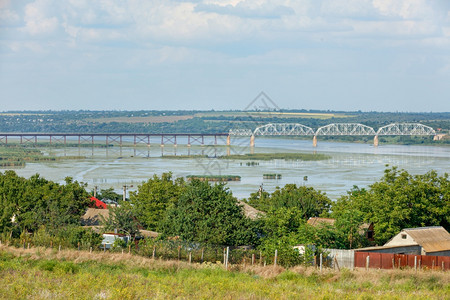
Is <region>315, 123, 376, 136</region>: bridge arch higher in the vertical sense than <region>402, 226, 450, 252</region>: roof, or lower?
lower

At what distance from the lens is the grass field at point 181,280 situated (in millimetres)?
10617

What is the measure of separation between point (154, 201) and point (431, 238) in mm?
10006

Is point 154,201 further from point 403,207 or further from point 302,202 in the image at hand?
point 403,207

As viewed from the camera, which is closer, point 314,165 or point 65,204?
point 65,204

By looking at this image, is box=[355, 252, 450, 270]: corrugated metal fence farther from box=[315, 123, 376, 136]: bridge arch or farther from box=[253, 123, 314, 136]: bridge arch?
box=[315, 123, 376, 136]: bridge arch

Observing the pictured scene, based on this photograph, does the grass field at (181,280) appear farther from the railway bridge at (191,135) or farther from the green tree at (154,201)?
the railway bridge at (191,135)

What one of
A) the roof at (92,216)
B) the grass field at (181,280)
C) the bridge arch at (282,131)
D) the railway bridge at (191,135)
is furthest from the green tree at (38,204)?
the bridge arch at (282,131)

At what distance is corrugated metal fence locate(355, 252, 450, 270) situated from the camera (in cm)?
1390

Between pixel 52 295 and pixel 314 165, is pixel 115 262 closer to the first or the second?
pixel 52 295

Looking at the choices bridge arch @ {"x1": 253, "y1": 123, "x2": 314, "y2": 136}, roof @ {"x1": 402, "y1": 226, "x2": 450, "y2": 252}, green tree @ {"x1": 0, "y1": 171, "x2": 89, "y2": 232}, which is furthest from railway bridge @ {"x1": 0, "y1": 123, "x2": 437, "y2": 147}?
roof @ {"x1": 402, "y1": 226, "x2": 450, "y2": 252}

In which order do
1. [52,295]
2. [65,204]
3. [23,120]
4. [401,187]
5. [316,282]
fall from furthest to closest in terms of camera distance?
[23,120] → [65,204] → [401,187] → [316,282] → [52,295]

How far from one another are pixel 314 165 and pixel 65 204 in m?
46.6

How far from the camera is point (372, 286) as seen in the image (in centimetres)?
1183

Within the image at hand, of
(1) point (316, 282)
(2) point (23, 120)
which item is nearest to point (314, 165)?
(1) point (316, 282)
